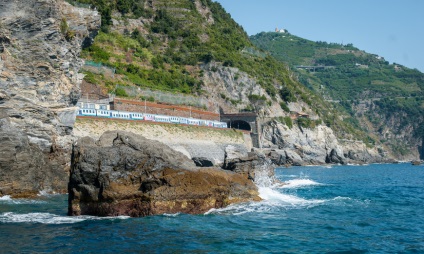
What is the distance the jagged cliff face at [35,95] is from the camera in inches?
1297

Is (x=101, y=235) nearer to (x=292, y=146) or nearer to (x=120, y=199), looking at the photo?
(x=120, y=199)

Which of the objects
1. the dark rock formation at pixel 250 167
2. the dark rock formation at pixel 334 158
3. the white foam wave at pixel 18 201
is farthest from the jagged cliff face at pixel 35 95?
the dark rock formation at pixel 334 158

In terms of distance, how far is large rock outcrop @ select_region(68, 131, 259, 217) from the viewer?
22578 mm

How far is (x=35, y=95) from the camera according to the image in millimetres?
39031

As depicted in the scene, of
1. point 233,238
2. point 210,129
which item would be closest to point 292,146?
point 210,129

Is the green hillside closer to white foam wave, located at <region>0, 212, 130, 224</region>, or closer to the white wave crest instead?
the white wave crest

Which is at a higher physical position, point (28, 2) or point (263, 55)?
point (263, 55)

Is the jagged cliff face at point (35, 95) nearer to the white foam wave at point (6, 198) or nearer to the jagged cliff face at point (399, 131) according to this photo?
the white foam wave at point (6, 198)

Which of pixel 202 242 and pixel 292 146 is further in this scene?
pixel 292 146

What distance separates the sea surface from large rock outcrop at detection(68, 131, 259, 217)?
75cm

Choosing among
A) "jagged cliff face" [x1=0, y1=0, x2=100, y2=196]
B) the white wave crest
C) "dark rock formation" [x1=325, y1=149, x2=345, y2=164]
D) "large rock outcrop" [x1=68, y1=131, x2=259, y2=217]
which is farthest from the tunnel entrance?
"large rock outcrop" [x1=68, y1=131, x2=259, y2=217]

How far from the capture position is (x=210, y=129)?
78562mm

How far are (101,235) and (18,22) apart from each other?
28290 mm

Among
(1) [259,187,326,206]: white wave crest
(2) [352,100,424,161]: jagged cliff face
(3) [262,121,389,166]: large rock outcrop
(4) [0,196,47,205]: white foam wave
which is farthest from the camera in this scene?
(2) [352,100,424,161]: jagged cliff face
